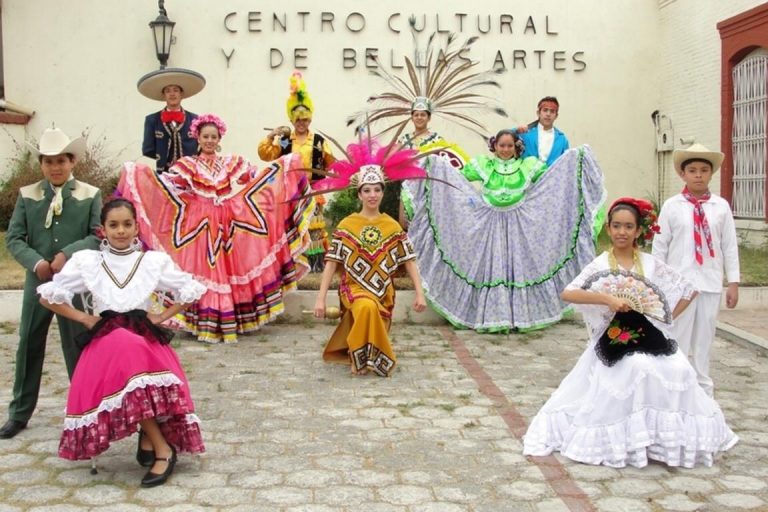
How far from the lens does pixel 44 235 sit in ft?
16.6

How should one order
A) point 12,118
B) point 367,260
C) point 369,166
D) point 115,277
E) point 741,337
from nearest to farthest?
point 115,277 < point 369,166 < point 367,260 < point 741,337 < point 12,118

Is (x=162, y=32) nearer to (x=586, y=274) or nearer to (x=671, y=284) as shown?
(x=586, y=274)

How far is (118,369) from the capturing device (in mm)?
4289

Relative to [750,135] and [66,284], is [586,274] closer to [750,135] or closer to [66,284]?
[66,284]

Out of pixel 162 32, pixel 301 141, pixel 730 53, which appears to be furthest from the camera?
pixel 162 32

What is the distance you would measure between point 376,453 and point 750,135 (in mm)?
9592

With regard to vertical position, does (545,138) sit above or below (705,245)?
above

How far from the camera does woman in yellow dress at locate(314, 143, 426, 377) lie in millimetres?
6707

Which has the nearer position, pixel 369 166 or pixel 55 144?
pixel 55 144

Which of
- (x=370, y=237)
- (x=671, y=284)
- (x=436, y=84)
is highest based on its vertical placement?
(x=436, y=84)

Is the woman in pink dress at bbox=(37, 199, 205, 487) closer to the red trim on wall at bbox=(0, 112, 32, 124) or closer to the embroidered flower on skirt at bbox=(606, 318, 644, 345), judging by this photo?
the embroidered flower on skirt at bbox=(606, 318, 644, 345)

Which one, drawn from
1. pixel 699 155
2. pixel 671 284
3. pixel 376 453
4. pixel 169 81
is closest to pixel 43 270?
pixel 376 453

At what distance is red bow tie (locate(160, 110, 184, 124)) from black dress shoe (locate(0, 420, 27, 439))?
405 cm

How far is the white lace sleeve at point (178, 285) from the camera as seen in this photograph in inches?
179
